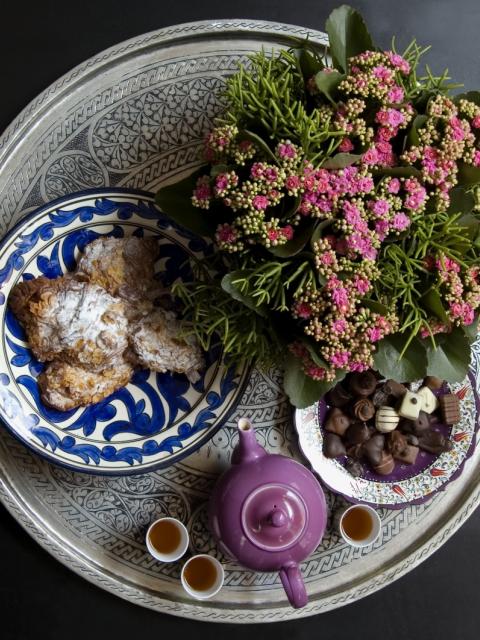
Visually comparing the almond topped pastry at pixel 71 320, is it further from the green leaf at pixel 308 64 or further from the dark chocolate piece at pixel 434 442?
the dark chocolate piece at pixel 434 442

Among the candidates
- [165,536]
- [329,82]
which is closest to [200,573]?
[165,536]

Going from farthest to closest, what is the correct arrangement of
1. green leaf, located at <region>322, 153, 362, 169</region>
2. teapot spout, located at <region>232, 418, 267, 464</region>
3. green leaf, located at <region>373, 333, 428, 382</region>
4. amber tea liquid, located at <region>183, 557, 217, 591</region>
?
amber tea liquid, located at <region>183, 557, 217, 591</region> < teapot spout, located at <region>232, 418, 267, 464</region> < green leaf, located at <region>373, 333, 428, 382</region> < green leaf, located at <region>322, 153, 362, 169</region>

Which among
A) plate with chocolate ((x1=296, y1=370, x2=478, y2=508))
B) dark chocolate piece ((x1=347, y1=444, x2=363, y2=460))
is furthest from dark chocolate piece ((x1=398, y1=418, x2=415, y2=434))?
dark chocolate piece ((x1=347, y1=444, x2=363, y2=460))

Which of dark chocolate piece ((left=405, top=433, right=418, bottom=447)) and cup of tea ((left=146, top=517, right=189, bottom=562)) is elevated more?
dark chocolate piece ((left=405, top=433, right=418, bottom=447))

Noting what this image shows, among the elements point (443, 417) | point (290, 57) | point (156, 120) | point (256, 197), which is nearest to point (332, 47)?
point (290, 57)

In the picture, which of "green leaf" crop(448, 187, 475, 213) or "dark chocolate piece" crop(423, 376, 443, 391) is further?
"dark chocolate piece" crop(423, 376, 443, 391)

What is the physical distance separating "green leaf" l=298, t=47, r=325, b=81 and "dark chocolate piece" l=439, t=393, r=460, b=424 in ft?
2.51

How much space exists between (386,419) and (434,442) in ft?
0.41

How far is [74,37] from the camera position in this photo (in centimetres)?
146

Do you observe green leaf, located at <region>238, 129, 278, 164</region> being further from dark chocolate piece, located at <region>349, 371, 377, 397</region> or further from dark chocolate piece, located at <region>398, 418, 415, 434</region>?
dark chocolate piece, located at <region>398, 418, 415, 434</region>

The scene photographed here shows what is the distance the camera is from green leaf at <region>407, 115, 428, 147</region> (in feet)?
3.45

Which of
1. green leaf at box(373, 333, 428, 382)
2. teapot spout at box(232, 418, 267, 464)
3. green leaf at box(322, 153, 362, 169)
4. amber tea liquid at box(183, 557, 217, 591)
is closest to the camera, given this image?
green leaf at box(322, 153, 362, 169)

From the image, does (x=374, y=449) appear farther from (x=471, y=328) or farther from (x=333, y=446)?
(x=471, y=328)

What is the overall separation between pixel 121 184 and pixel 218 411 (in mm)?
531
